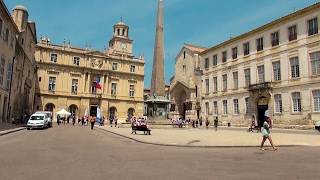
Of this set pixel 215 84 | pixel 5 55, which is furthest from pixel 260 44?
pixel 5 55

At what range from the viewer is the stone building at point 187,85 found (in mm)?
41625

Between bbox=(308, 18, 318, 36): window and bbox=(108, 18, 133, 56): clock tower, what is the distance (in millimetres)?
38098

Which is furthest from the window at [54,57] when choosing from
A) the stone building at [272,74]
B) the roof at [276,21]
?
the roof at [276,21]

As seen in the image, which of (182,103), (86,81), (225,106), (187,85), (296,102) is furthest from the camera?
(86,81)

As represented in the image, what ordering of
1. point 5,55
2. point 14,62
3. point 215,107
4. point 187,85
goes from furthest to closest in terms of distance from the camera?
point 187,85, point 215,107, point 14,62, point 5,55

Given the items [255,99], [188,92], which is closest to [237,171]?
[255,99]

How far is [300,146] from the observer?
39.0ft

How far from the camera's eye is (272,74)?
2900 centimetres

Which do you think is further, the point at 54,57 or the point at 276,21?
the point at 54,57

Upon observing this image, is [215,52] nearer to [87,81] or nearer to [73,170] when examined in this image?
[87,81]

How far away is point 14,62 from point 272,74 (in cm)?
2780

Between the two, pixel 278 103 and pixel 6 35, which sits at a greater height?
pixel 6 35

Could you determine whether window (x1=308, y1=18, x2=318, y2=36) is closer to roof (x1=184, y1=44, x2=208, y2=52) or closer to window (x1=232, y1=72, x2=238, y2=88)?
window (x1=232, y1=72, x2=238, y2=88)

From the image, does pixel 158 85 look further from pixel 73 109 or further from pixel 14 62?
pixel 73 109
